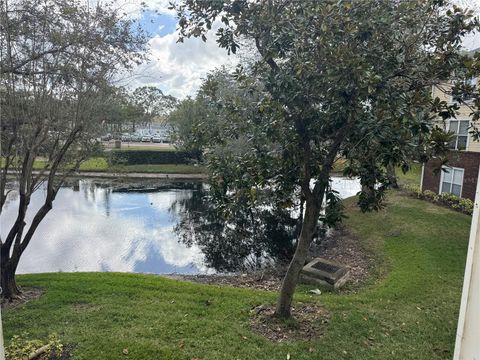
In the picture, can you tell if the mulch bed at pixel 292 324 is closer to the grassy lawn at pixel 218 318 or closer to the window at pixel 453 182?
the grassy lawn at pixel 218 318

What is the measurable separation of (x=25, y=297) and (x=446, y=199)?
515 inches

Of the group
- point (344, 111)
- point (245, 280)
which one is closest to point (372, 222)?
point (245, 280)

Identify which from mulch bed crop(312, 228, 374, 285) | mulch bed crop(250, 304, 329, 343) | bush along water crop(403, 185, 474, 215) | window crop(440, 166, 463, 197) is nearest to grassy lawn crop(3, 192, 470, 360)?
mulch bed crop(250, 304, 329, 343)

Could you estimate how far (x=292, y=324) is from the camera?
4.65m

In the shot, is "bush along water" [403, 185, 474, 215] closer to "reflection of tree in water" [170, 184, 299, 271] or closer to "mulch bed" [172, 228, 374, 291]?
"mulch bed" [172, 228, 374, 291]

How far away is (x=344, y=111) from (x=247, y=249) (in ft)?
26.1

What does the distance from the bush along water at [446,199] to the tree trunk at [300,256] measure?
30.1ft

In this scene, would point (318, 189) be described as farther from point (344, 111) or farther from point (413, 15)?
point (413, 15)

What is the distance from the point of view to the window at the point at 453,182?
42.4ft

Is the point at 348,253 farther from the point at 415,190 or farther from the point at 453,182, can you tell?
the point at 415,190

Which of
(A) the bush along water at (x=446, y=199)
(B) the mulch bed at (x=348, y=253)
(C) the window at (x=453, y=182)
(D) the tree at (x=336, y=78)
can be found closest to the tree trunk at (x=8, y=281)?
(D) the tree at (x=336, y=78)

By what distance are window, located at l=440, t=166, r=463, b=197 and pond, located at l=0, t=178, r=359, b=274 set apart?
31.1 ft

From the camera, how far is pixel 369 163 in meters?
3.65

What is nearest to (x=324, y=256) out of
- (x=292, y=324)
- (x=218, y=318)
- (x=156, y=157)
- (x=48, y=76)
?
(x=292, y=324)
